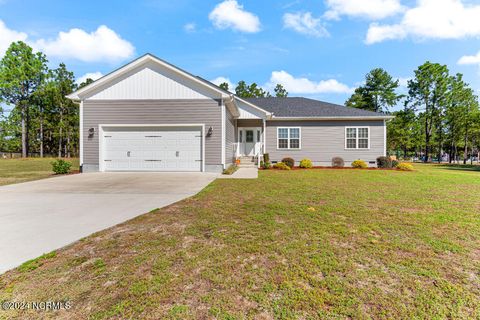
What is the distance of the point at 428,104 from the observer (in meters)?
32.0

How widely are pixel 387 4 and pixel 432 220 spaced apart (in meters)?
10.1

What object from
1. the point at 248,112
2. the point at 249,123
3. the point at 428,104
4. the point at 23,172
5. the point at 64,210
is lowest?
the point at 64,210

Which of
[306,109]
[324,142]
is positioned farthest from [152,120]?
[324,142]

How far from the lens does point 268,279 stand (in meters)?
2.51

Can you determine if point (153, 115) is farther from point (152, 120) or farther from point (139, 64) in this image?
point (139, 64)

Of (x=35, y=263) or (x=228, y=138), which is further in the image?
(x=228, y=138)

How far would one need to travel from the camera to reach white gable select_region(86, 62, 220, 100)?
1229 cm

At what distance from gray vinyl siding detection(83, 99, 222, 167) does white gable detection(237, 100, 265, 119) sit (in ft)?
12.4

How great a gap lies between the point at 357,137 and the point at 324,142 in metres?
2.28

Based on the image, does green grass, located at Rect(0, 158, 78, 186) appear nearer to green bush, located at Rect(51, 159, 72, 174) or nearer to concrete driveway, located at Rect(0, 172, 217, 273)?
green bush, located at Rect(51, 159, 72, 174)

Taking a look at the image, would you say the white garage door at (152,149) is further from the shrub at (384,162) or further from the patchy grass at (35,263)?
the shrub at (384,162)

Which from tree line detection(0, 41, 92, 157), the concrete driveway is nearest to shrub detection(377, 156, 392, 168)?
the concrete driveway

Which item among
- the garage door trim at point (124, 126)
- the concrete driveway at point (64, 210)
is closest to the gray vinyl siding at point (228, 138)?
the garage door trim at point (124, 126)

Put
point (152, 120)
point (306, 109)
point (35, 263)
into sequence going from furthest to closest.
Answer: point (306, 109) → point (152, 120) → point (35, 263)
